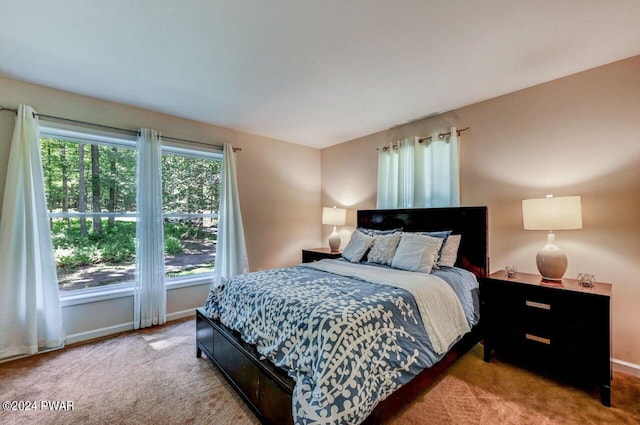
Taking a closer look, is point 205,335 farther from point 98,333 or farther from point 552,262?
point 552,262

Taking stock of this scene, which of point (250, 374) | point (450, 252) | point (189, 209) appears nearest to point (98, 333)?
point (189, 209)

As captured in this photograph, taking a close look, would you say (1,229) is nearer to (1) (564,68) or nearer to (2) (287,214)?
(2) (287,214)

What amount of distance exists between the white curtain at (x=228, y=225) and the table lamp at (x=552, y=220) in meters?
3.20

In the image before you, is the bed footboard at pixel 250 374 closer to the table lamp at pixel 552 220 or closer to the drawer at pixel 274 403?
the drawer at pixel 274 403

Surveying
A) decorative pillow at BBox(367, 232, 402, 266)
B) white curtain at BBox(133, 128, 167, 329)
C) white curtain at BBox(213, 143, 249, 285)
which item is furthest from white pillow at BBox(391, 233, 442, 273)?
white curtain at BBox(133, 128, 167, 329)

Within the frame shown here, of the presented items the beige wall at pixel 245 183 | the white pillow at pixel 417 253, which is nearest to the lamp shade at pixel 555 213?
the white pillow at pixel 417 253

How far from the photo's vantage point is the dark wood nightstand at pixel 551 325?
1.83 meters

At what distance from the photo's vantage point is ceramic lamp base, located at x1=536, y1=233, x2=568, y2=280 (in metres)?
2.17

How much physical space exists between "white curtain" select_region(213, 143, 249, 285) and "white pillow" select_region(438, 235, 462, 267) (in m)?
2.51

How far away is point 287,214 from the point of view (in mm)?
4426

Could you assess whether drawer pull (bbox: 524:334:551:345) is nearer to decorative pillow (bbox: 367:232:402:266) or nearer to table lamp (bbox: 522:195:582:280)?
table lamp (bbox: 522:195:582:280)

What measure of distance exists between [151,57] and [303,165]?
2.78 m

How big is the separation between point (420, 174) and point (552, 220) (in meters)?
1.50

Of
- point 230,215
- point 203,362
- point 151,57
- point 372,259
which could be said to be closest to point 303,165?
point 230,215
